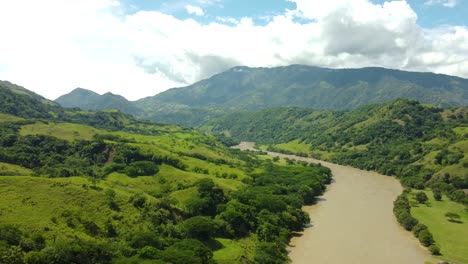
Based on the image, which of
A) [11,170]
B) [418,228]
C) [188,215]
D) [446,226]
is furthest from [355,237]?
[11,170]

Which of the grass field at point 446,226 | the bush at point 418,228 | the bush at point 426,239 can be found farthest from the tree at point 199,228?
the bush at point 418,228

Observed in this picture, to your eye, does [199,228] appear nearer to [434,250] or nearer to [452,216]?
[434,250]

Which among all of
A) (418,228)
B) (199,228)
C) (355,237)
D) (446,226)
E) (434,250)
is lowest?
(355,237)

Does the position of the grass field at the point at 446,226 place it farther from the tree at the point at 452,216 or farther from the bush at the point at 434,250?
the bush at the point at 434,250

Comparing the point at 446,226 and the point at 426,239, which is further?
the point at 446,226

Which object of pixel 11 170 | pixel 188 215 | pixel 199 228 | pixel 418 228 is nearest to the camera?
pixel 199 228

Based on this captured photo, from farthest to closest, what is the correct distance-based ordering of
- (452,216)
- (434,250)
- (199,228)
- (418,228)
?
(452,216), (418,228), (434,250), (199,228)
